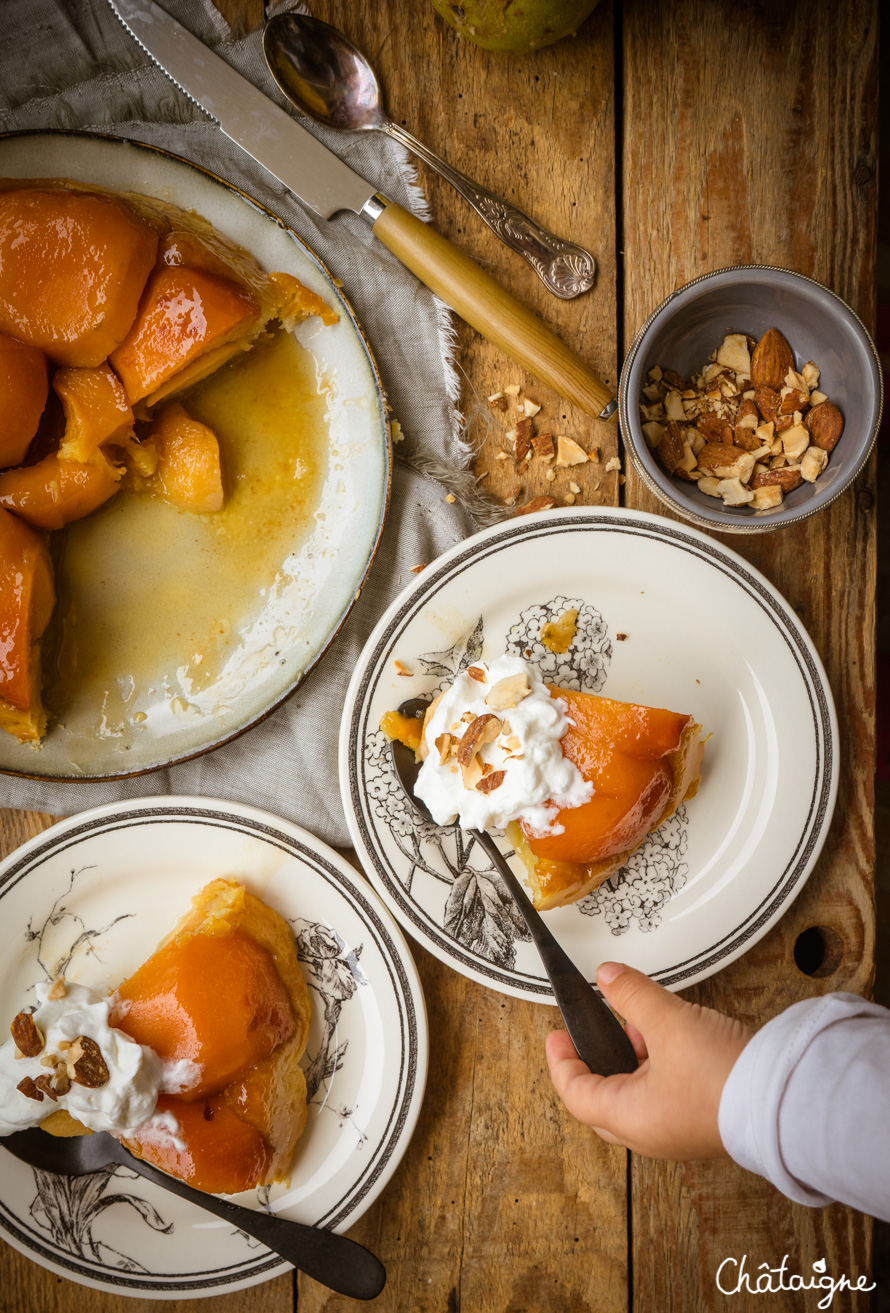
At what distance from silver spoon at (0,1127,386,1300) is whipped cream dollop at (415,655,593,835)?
60cm

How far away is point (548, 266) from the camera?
114 cm

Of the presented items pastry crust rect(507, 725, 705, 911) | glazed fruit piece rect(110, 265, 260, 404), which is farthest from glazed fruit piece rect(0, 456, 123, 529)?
pastry crust rect(507, 725, 705, 911)

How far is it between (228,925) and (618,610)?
2.20 feet

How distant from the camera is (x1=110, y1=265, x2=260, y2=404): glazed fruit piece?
1.05 m

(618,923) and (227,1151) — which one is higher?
(618,923)

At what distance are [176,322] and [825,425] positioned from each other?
2.76ft

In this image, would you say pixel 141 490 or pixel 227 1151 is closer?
pixel 227 1151

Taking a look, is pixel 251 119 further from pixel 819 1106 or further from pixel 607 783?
pixel 819 1106

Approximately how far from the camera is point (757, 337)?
1.10m

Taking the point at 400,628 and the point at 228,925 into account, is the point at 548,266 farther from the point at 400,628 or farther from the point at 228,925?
the point at 228,925

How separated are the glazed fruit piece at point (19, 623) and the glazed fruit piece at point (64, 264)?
247 millimetres

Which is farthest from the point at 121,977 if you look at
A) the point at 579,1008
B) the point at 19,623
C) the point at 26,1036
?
the point at 579,1008

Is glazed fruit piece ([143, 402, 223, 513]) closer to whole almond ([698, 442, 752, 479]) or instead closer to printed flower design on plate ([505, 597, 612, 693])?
printed flower design on plate ([505, 597, 612, 693])

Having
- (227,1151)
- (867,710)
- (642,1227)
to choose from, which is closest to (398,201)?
(867,710)
